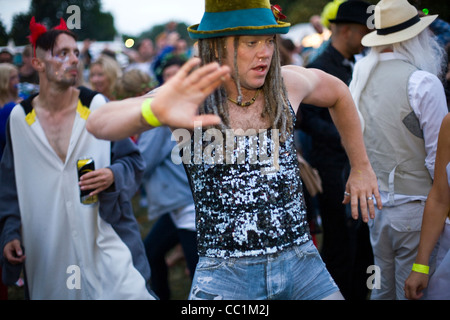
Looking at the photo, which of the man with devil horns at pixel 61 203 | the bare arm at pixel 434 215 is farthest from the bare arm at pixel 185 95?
the man with devil horns at pixel 61 203

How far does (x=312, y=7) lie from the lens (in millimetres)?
20234

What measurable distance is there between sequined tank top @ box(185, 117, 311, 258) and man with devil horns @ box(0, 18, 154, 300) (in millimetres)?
1144

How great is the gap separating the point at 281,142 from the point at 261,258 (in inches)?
19.1

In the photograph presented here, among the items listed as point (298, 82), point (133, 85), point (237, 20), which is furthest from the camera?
point (133, 85)

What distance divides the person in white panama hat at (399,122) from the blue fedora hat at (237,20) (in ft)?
3.87

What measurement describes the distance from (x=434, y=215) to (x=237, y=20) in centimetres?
139

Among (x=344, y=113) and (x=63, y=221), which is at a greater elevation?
(x=344, y=113)

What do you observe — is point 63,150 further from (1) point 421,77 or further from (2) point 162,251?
(1) point 421,77

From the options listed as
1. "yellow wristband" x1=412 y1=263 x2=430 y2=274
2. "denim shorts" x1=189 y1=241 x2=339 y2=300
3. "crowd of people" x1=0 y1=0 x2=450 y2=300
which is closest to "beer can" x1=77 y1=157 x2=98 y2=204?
"crowd of people" x1=0 y1=0 x2=450 y2=300

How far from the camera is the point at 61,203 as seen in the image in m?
3.09

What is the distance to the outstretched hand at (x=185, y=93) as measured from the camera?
5.26 ft

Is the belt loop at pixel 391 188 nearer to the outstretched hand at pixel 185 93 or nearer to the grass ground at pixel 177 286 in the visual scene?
the outstretched hand at pixel 185 93

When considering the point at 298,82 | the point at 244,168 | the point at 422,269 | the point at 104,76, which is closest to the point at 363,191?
the point at 422,269

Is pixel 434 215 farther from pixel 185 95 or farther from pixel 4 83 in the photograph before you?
pixel 4 83
